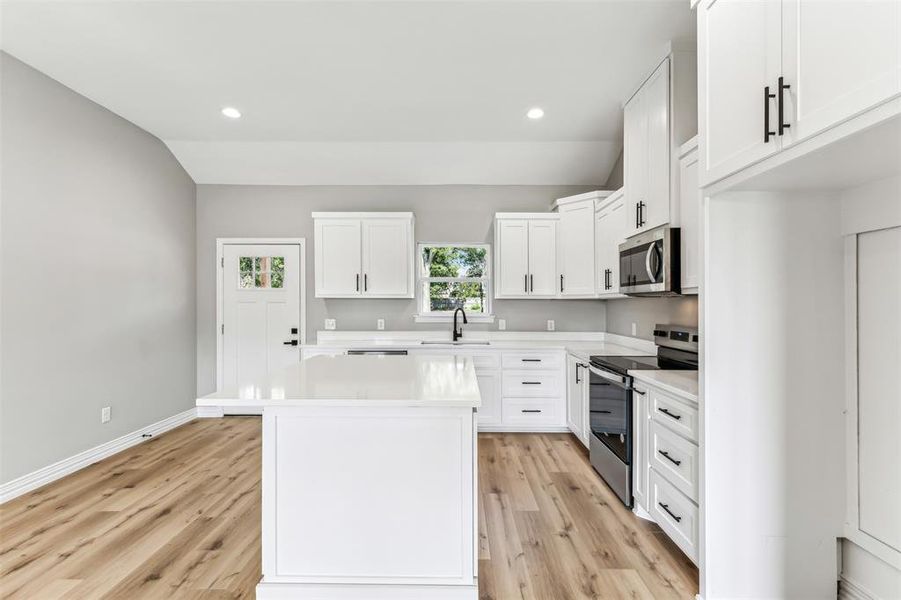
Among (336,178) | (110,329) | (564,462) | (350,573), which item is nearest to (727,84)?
(350,573)

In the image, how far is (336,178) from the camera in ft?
Result: 15.2

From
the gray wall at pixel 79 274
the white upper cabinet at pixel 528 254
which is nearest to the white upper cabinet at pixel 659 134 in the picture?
the white upper cabinet at pixel 528 254

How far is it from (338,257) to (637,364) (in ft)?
10.1

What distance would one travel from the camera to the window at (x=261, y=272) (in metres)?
4.79

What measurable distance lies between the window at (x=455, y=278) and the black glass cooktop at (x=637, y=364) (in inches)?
74.6

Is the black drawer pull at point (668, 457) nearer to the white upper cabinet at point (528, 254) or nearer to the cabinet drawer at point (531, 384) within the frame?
the cabinet drawer at point (531, 384)

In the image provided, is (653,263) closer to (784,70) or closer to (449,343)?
(784,70)

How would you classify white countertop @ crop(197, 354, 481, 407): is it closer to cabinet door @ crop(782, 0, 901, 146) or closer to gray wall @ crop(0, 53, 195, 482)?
cabinet door @ crop(782, 0, 901, 146)

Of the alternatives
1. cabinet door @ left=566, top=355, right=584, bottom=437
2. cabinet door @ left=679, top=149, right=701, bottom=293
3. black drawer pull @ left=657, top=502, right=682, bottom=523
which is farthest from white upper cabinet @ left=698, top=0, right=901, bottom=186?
cabinet door @ left=566, top=355, right=584, bottom=437

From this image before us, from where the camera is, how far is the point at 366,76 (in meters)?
3.10

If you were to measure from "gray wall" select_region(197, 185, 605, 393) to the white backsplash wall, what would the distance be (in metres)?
0.34

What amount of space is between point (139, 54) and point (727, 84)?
355 centimetres

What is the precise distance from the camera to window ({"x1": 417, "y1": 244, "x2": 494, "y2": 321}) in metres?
4.73

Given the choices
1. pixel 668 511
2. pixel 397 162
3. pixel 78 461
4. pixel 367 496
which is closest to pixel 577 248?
pixel 397 162
